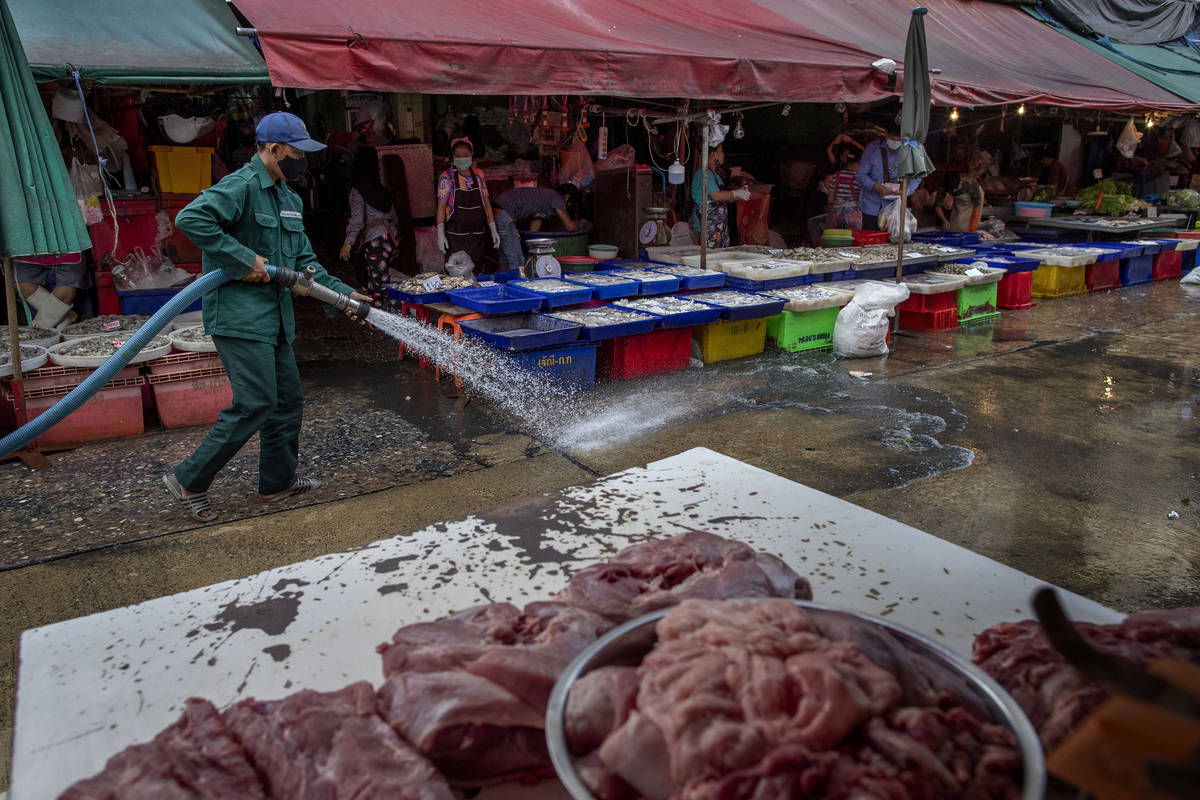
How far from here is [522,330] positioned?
23.9ft

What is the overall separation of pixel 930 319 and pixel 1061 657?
28.4 feet

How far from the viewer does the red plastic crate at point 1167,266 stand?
13.6 meters

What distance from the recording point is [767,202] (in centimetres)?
1265

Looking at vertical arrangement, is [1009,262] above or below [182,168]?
below

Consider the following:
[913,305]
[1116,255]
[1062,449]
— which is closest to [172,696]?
[1062,449]

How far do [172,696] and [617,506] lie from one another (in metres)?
1.49

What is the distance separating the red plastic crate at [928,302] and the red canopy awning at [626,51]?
7.07 feet

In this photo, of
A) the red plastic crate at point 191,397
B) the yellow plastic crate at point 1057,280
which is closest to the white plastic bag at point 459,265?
the red plastic crate at point 191,397

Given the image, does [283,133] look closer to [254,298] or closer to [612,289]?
[254,298]

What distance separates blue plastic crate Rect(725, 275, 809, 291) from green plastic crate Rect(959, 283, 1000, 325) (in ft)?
8.10

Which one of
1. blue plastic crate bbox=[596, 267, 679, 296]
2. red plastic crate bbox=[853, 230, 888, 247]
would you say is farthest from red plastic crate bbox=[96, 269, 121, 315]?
red plastic crate bbox=[853, 230, 888, 247]

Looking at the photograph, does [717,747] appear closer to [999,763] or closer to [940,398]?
[999,763]

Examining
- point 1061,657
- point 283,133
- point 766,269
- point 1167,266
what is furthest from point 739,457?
point 1167,266

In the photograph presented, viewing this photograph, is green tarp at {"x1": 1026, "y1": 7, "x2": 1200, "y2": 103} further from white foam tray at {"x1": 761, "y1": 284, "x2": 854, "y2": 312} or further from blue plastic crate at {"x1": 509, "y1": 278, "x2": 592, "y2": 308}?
blue plastic crate at {"x1": 509, "y1": 278, "x2": 592, "y2": 308}
